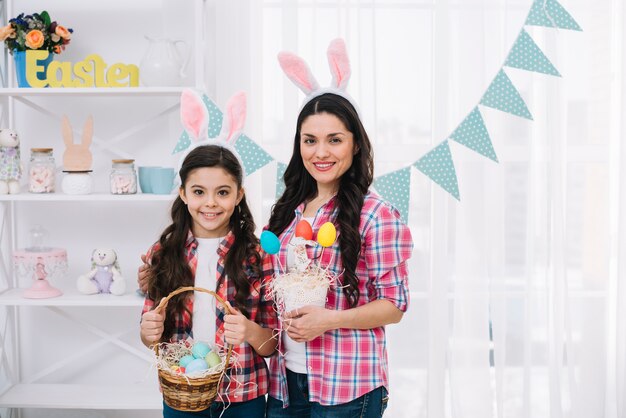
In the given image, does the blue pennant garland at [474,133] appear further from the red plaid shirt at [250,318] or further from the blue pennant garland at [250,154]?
the red plaid shirt at [250,318]

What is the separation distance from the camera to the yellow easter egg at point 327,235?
1511 mm

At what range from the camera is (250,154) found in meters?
2.12

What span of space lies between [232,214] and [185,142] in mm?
449

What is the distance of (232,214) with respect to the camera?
5.66ft

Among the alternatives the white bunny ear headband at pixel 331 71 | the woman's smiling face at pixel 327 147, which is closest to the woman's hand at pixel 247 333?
the woman's smiling face at pixel 327 147

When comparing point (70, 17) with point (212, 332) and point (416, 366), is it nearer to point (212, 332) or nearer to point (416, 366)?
point (212, 332)

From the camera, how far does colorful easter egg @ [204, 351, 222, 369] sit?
1511mm

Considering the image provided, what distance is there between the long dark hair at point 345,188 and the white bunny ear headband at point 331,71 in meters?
0.02

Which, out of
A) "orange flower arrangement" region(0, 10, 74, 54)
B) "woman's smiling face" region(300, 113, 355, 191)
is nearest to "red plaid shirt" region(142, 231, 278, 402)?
"woman's smiling face" region(300, 113, 355, 191)

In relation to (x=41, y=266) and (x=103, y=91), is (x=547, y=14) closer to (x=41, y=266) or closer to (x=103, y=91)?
(x=103, y=91)

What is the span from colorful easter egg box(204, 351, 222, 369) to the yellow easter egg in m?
0.33

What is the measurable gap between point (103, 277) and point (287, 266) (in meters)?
1.01

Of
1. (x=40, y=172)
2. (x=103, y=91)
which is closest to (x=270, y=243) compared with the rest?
(x=103, y=91)

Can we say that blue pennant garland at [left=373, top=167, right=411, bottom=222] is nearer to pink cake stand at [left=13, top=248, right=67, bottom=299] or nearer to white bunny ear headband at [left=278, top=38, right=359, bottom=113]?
white bunny ear headband at [left=278, top=38, right=359, bottom=113]
